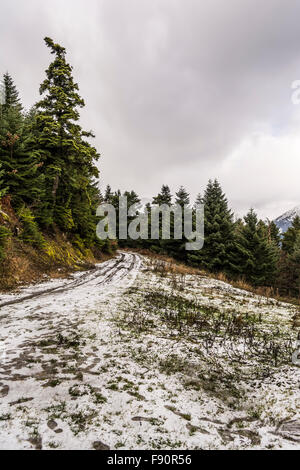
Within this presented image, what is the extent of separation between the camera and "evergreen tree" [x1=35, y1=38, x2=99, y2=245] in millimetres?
15531

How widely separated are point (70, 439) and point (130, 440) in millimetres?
720

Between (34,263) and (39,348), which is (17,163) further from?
(39,348)

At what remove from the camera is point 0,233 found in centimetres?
914

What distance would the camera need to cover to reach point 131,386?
3684 mm

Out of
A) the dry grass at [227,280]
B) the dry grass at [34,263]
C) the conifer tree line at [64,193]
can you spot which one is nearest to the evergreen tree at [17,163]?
the conifer tree line at [64,193]

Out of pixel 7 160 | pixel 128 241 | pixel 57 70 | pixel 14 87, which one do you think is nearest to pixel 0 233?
pixel 7 160

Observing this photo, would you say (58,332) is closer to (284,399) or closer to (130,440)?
(130,440)

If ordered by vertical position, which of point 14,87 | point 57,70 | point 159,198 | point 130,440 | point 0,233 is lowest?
point 130,440

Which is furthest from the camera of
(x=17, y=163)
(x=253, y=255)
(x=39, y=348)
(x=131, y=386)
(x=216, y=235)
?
(x=216, y=235)
